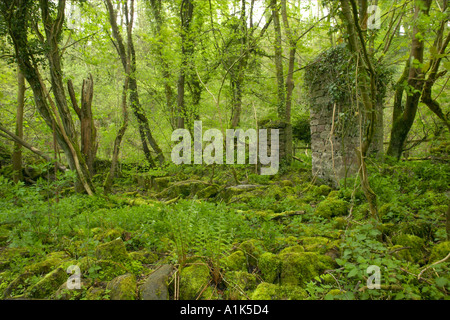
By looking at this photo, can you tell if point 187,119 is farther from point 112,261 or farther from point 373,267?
point 373,267

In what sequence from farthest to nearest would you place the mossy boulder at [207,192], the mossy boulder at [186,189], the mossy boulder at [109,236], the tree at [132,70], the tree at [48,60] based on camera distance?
1. the tree at [132,70]
2. the mossy boulder at [186,189]
3. the mossy boulder at [207,192]
4. the tree at [48,60]
5. the mossy boulder at [109,236]

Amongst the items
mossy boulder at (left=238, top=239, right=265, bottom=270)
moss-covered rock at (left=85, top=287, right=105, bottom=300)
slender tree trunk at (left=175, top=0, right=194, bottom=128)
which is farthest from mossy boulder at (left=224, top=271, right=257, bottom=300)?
slender tree trunk at (left=175, top=0, right=194, bottom=128)

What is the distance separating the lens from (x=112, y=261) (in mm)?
2133

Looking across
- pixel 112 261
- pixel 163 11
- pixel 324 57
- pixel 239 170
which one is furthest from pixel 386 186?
pixel 163 11

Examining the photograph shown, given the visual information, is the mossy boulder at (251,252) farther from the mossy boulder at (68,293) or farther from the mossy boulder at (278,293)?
the mossy boulder at (68,293)

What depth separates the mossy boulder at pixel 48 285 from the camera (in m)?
1.91

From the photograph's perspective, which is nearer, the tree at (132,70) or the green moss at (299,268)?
the green moss at (299,268)

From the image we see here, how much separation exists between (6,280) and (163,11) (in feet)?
36.3

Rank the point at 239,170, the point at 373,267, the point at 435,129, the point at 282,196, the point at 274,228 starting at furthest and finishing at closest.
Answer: the point at 239,170 → the point at 435,129 → the point at 282,196 → the point at 274,228 → the point at 373,267

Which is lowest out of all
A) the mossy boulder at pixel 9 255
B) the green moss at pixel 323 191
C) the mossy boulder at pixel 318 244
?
the mossy boulder at pixel 9 255

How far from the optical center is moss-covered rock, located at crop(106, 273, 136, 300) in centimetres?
177

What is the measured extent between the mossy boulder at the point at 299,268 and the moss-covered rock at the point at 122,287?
122 centimetres

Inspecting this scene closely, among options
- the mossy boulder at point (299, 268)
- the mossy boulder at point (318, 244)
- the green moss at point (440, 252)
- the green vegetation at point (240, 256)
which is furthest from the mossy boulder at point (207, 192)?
the green moss at point (440, 252)

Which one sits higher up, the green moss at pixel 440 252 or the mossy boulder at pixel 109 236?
the green moss at pixel 440 252
